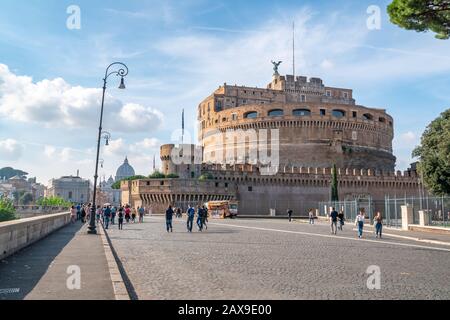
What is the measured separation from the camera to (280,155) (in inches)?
2586

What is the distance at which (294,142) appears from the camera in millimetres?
65250

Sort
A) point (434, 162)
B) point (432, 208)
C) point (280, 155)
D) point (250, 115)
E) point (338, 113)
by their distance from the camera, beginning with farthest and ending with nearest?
1. point (250, 115)
2. point (338, 113)
3. point (280, 155)
4. point (434, 162)
5. point (432, 208)

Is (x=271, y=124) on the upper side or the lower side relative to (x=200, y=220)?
upper

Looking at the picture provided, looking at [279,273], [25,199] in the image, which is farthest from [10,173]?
[279,273]

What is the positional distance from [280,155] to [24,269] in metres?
59.3

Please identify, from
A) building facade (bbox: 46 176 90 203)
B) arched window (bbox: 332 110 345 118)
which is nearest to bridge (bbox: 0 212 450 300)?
arched window (bbox: 332 110 345 118)

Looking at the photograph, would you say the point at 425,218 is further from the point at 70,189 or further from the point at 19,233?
the point at 70,189

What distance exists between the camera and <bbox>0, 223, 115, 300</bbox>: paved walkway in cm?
567

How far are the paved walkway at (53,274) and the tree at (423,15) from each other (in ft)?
38.4

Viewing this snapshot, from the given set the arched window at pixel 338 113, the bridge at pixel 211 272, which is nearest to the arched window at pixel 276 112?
the arched window at pixel 338 113

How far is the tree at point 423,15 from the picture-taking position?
12719mm
